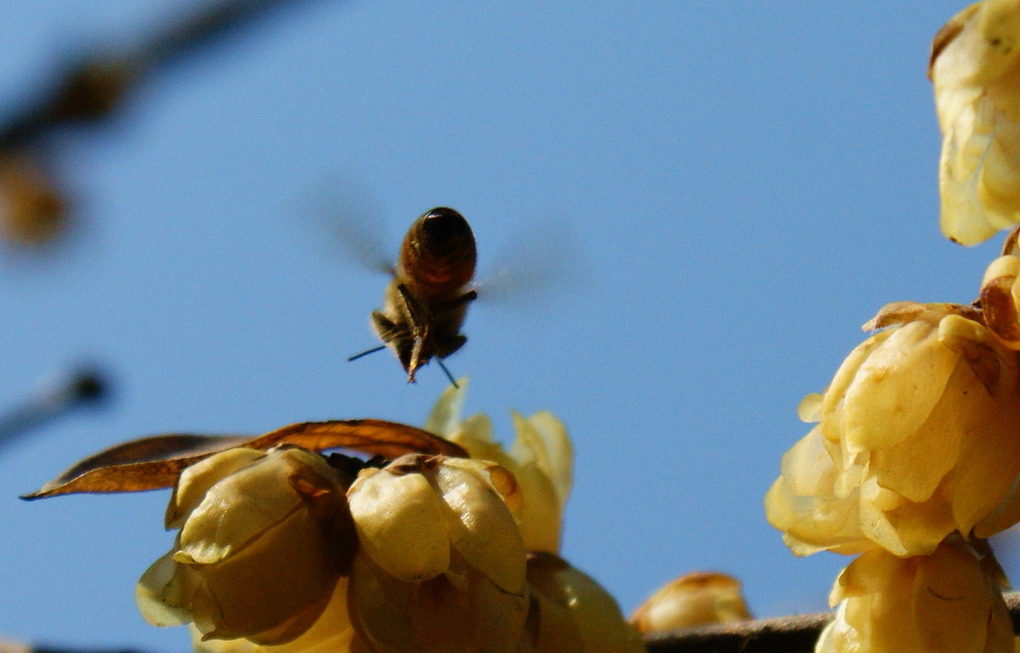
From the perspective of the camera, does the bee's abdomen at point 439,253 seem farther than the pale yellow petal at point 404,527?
Yes

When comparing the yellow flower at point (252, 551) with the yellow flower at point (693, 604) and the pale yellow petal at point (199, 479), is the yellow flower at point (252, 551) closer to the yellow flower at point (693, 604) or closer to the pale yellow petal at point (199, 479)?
the pale yellow petal at point (199, 479)

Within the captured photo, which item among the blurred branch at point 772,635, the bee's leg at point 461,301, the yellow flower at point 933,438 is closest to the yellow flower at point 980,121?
the yellow flower at point 933,438

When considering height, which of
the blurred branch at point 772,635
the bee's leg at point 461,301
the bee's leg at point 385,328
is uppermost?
the bee's leg at point 461,301

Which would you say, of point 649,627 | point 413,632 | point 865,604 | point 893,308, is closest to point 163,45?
point 413,632

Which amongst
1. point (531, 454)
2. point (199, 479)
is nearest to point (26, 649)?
point (199, 479)

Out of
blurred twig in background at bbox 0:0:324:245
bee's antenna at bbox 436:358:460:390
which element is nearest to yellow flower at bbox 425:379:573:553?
bee's antenna at bbox 436:358:460:390

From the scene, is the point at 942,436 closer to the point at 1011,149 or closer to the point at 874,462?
the point at 874,462
